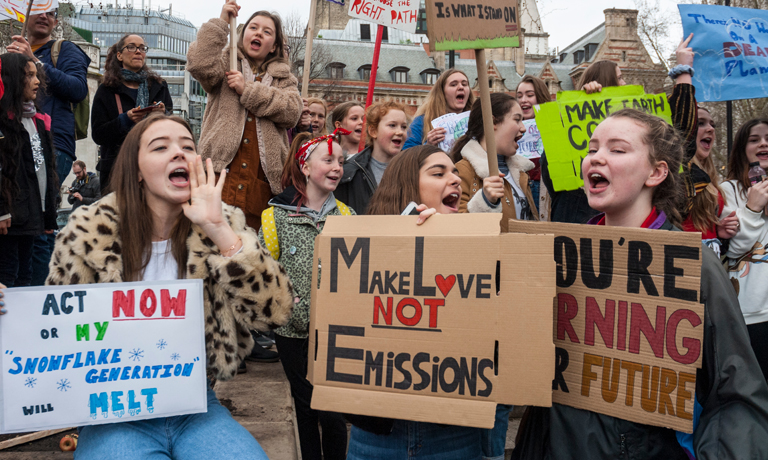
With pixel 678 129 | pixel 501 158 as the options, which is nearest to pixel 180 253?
pixel 501 158

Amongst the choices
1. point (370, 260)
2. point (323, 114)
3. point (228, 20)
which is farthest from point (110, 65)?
point (370, 260)

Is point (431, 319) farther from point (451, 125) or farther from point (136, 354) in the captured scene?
point (451, 125)

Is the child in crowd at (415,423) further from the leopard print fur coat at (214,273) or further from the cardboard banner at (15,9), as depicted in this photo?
the cardboard banner at (15,9)

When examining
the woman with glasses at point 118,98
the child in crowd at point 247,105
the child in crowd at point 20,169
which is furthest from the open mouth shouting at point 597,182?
the woman with glasses at point 118,98

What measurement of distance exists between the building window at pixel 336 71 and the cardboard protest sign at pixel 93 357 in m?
40.0

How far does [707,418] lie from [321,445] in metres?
2.10

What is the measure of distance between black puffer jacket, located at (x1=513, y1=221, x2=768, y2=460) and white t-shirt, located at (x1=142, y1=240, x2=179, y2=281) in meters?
1.54

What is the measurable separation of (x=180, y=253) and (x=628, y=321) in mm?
1695

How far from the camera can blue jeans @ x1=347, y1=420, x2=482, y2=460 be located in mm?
2205

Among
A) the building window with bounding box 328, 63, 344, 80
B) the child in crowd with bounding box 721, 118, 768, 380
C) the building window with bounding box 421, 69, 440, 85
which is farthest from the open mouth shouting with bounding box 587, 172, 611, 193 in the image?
the building window with bounding box 421, 69, 440, 85

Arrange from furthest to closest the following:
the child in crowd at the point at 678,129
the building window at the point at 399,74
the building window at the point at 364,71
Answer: the building window at the point at 399,74 → the building window at the point at 364,71 → the child in crowd at the point at 678,129

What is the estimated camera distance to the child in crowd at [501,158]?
3.50 m

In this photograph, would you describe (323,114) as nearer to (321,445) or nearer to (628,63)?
(321,445)

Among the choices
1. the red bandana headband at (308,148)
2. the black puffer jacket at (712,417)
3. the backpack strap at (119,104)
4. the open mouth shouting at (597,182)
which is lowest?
the black puffer jacket at (712,417)
